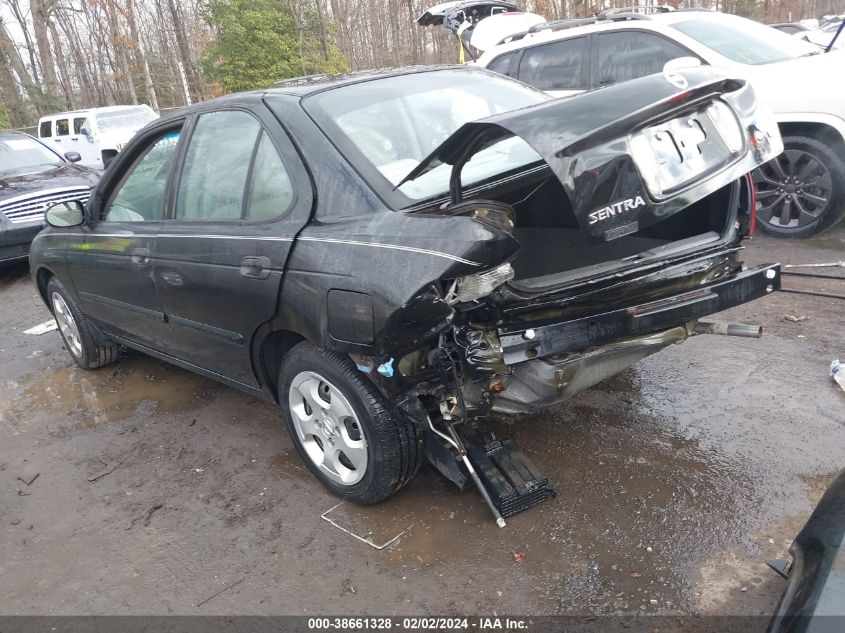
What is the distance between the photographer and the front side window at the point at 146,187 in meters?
3.40

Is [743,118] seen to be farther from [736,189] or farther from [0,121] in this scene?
[0,121]

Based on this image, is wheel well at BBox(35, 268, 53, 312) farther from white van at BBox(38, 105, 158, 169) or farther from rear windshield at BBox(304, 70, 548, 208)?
white van at BBox(38, 105, 158, 169)

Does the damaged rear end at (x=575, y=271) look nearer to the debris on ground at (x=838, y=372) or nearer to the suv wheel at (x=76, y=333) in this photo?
the debris on ground at (x=838, y=372)

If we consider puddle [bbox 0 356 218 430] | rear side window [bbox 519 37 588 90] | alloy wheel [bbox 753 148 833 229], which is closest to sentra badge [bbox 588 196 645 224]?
puddle [bbox 0 356 218 430]

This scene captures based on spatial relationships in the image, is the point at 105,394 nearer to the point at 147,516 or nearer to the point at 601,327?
the point at 147,516

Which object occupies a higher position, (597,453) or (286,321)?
(286,321)

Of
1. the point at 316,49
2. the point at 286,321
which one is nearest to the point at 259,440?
the point at 286,321

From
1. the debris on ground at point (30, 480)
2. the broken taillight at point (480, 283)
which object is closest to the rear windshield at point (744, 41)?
the broken taillight at point (480, 283)

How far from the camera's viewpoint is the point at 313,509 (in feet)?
9.43

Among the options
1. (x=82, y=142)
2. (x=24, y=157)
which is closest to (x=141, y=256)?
(x=24, y=157)

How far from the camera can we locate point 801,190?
17.9ft

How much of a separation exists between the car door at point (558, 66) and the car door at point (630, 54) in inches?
6.1

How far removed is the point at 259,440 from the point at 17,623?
1355 mm

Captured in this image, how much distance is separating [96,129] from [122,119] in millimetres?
793
